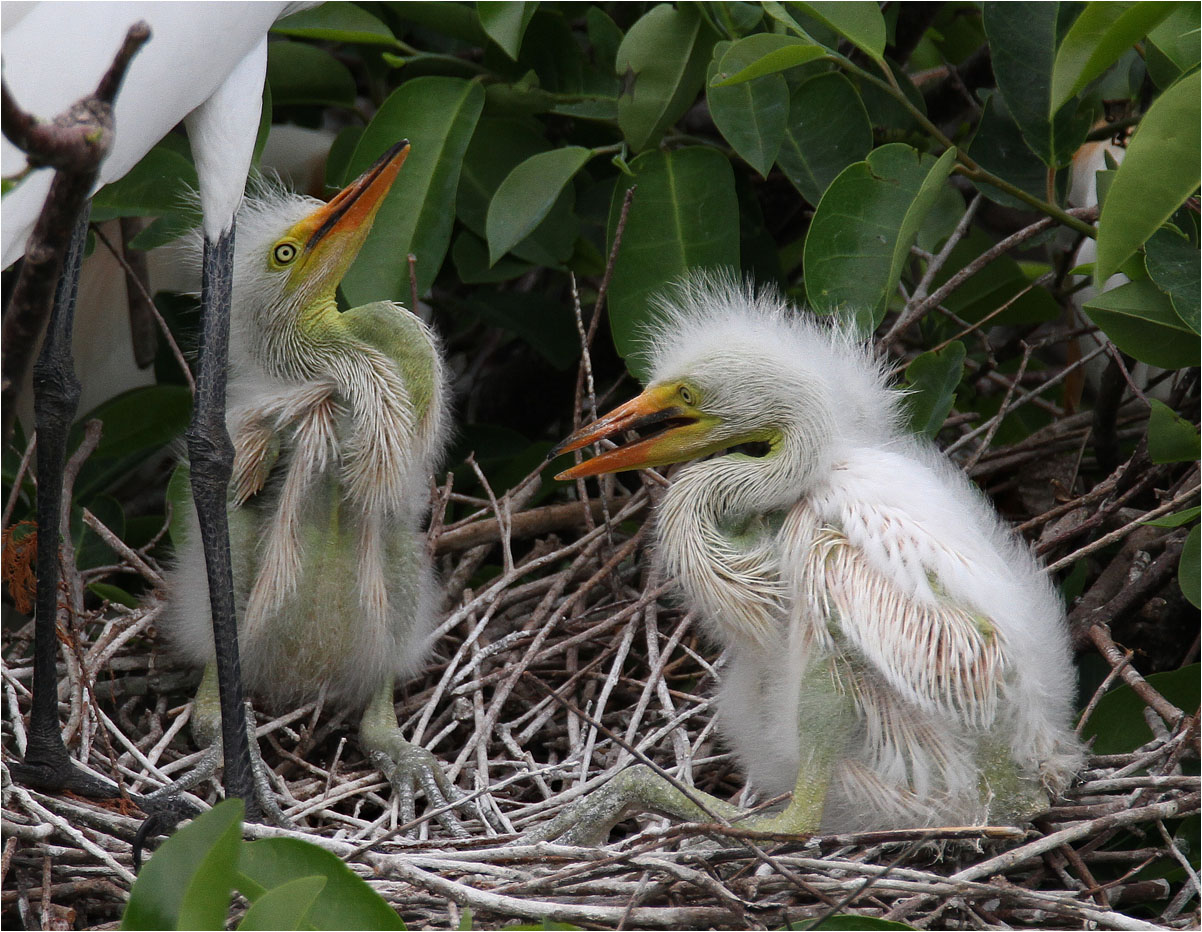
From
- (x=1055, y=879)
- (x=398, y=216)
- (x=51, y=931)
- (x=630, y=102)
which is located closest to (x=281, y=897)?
(x=51, y=931)

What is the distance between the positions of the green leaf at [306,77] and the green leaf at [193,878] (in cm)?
136

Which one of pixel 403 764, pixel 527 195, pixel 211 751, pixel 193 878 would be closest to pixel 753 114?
pixel 527 195

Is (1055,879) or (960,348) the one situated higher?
(960,348)

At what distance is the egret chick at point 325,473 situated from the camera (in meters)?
1.50

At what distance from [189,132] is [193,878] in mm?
873

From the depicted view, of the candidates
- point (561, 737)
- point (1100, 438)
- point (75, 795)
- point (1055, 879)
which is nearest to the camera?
point (1055, 879)

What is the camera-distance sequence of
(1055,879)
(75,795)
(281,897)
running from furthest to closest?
(75,795)
(1055,879)
(281,897)

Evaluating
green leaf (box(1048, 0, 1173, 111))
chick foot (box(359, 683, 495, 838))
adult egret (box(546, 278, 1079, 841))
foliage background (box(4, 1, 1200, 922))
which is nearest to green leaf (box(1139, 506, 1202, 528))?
foliage background (box(4, 1, 1200, 922))

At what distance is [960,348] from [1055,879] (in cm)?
64

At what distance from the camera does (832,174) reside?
1.68 meters

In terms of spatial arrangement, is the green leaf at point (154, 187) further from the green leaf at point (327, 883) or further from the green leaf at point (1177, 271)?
the green leaf at point (1177, 271)

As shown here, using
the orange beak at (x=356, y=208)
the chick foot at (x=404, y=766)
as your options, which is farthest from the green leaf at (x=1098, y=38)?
the chick foot at (x=404, y=766)

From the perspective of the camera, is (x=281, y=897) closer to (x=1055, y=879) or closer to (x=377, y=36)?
(x=1055, y=879)

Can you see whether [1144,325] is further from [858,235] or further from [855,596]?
[855,596]
